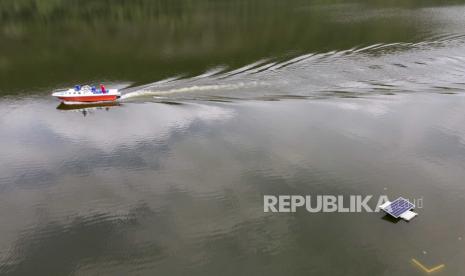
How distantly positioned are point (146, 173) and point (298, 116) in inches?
472

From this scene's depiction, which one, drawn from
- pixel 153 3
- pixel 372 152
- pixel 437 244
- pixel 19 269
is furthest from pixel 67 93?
pixel 153 3

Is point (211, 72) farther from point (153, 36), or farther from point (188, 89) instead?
point (153, 36)

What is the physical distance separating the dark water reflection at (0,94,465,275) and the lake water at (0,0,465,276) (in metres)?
0.09

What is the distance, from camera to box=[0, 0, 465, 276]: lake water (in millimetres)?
17641

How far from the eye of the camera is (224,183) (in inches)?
870

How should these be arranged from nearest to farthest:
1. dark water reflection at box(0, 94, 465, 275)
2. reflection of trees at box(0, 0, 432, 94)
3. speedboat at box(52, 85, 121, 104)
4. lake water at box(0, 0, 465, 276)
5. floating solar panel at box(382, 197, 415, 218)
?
dark water reflection at box(0, 94, 465, 275) → lake water at box(0, 0, 465, 276) → floating solar panel at box(382, 197, 415, 218) → speedboat at box(52, 85, 121, 104) → reflection of trees at box(0, 0, 432, 94)

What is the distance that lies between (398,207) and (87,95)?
2386 cm

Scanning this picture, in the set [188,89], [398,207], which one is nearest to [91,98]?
[188,89]

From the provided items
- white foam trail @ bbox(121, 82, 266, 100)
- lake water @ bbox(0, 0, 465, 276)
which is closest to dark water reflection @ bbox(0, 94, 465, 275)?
lake water @ bbox(0, 0, 465, 276)

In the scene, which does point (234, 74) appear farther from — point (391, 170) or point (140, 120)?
point (391, 170)

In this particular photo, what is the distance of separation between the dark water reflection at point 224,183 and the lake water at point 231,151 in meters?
0.09

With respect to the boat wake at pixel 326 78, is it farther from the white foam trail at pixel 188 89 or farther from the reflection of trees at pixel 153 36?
the reflection of trees at pixel 153 36

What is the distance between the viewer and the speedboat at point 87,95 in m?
31.1

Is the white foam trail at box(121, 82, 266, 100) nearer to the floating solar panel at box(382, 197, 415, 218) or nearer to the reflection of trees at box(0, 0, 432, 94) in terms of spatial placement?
the reflection of trees at box(0, 0, 432, 94)
